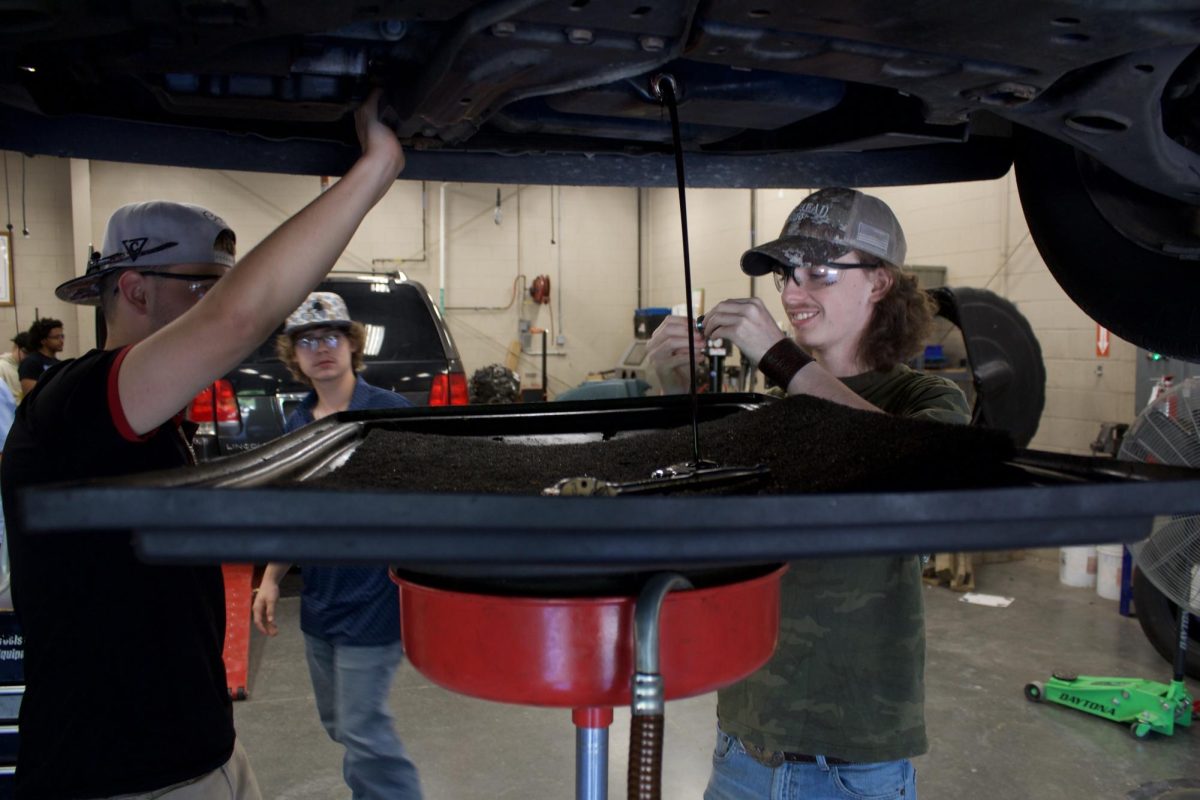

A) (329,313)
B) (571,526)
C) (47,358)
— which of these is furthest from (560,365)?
(571,526)

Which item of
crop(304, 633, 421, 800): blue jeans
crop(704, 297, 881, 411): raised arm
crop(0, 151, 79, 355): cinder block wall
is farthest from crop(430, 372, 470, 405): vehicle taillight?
crop(0, 151, 79, 355): cinder block wall

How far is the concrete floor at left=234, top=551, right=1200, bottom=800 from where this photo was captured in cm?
293

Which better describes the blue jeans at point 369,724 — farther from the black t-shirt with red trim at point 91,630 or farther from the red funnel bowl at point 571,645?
the red funnel bowl at point 571,645

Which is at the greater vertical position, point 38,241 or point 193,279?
point 38,241

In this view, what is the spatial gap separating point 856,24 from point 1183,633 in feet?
11.1

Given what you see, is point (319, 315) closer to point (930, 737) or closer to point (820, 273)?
point (820, 273)

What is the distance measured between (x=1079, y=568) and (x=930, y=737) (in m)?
2.53

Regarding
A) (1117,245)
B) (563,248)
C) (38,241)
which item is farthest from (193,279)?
(563,248)

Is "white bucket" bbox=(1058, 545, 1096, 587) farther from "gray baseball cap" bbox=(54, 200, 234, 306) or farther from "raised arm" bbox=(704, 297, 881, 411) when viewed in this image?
"gray baseball cap" bbox=(54, 200, 234, 306)

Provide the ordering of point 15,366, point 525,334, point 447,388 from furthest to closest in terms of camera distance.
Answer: point 525,334 → point 15,366 → point 447,388

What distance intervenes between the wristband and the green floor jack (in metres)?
2.72

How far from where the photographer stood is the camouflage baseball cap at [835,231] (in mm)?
1526

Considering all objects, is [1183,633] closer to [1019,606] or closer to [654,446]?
[1019,606]

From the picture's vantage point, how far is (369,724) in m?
2.36
